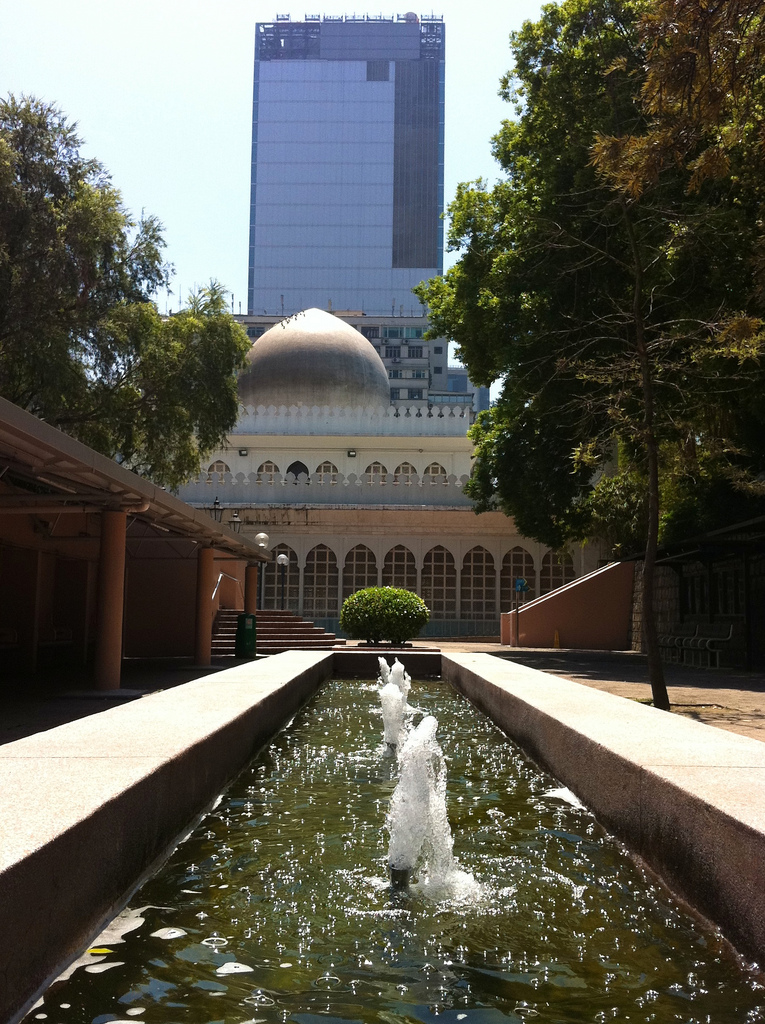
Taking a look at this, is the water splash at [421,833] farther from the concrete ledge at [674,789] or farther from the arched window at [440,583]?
the arched window at [440,583]

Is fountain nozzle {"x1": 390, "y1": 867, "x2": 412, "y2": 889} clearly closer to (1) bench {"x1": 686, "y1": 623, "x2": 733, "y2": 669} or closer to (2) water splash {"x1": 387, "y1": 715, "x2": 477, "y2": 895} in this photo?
(2) water splash {"x1": 387, "y1": 715, "x2": 477, "y2": 895}

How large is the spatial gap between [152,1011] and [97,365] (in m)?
18.3

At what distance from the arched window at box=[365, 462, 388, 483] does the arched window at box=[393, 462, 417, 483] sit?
1.16ft

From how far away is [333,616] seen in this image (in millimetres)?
27391

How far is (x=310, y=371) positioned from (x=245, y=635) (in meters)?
18.5

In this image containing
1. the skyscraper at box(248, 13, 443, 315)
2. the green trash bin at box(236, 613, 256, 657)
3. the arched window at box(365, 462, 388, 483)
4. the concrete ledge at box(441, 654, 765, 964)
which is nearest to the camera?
the concrete ledge at box(441, 654, 765, 964)

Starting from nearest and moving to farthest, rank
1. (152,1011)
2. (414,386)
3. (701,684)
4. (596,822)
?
(152,1011), (596,822), (701,684), (414,386)

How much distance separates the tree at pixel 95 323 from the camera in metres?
17.8

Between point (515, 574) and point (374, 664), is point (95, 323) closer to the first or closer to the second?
point (374, 664)

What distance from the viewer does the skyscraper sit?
8856 centimetres

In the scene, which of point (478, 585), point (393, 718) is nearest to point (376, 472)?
point (478, 585)

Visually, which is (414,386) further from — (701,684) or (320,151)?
(701,684)

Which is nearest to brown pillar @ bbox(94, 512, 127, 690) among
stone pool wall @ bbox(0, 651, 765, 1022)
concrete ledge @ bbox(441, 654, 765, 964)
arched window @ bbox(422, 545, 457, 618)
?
stone pool wall @ bbox(0, 651, 765, 1022)

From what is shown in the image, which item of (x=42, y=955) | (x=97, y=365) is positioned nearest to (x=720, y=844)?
(x=42, y=955)
